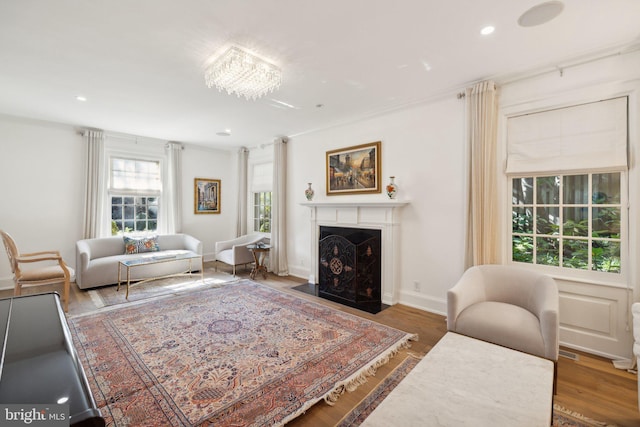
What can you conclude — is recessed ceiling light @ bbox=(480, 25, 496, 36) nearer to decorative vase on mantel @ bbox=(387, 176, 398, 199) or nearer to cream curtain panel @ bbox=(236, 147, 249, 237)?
decorative vase on mantel @ bbox=(387, 176, 398, 199)

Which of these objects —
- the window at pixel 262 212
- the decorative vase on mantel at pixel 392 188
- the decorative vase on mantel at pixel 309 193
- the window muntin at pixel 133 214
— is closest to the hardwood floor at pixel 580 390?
the decorative vase on mantel at pixel 392 188

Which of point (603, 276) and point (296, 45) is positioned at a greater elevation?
point (296, 45)

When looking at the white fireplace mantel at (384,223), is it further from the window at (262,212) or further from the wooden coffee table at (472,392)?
the window at (262,212)

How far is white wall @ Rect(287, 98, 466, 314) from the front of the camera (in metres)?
3.37

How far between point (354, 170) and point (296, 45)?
2238 millimetres

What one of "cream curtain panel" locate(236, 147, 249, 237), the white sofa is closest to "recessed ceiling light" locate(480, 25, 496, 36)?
the white sofa

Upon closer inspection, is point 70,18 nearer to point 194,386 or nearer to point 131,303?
Answer: point 194,386

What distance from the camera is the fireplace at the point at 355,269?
13.0ft

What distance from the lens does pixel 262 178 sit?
6.31 meters

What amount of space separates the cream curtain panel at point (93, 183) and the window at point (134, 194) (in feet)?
1.13

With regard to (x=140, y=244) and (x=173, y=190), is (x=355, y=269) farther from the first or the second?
(x=173, y=190)

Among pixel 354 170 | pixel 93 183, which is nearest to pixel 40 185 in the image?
pixel 93 183

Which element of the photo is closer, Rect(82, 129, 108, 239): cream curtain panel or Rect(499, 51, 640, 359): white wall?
Rect(499, 51, 640, 359): white wall

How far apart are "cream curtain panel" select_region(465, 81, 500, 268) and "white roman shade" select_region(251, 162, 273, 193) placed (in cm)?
408
